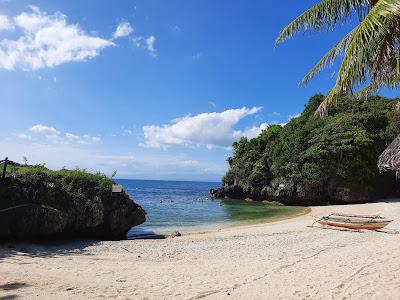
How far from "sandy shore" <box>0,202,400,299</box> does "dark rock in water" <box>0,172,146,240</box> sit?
3.02 ft

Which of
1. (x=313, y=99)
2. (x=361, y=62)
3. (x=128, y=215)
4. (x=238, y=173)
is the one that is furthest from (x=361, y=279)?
(x=313, y=99)

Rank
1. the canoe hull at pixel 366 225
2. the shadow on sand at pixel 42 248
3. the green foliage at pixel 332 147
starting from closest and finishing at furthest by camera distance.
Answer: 1. the shadow on sand at pixel 42 248
2. the canoe hull at pixel 366 225
3. the green foliage at pixel 332 147

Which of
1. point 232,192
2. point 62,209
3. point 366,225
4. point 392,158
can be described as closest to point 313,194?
point 232,192

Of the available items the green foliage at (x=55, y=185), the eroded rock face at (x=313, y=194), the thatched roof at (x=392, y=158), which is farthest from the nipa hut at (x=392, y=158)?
the eroded rock face at (x=313, y=194)

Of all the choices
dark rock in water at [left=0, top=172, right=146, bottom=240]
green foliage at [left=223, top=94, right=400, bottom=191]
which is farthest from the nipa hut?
green foliage at [left=223, top=94, right=400, bottom=191]

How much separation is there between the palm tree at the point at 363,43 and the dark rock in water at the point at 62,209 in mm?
11496

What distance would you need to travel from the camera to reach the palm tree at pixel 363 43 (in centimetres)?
650

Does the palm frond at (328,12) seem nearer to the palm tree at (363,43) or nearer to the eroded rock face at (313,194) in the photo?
the palm tree at (363,43)

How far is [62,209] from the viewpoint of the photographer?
15.9 m

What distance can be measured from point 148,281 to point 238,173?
44425 millimetres

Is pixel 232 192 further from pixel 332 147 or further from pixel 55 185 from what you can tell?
pixel 55 185

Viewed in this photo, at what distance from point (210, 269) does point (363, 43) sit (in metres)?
7.31

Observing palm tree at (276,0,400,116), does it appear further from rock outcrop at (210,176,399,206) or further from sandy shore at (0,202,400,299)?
rock outcrop at (210,176,399,206)

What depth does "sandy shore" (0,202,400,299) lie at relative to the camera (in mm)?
8203
